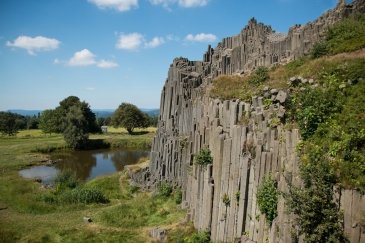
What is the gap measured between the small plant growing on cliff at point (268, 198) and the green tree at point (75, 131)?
5980 cm

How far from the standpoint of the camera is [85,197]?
28.4m

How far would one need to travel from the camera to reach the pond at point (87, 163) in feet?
158

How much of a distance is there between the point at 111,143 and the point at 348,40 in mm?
58768

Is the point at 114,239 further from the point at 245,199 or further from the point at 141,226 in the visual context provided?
the point at 245,199

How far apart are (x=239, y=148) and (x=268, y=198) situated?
3074 mm

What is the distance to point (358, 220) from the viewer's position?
9875mm

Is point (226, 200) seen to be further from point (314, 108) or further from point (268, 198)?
A: point (314, 108)

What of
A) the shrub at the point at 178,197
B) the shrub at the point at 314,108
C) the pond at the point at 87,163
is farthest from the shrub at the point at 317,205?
the pond at the point at 87,163

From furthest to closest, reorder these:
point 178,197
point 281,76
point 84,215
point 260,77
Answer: point 84,215 → point 178,197 → point 260,77 → point 281,76

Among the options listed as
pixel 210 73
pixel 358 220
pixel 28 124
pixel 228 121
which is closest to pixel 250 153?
pixel 228 121

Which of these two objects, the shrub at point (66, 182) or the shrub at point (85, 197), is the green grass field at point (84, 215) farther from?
the shrub at point (66, 182)

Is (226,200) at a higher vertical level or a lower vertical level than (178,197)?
higher

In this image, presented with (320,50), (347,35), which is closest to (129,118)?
(320,50)

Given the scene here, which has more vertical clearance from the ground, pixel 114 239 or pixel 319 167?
pixel 319 167
